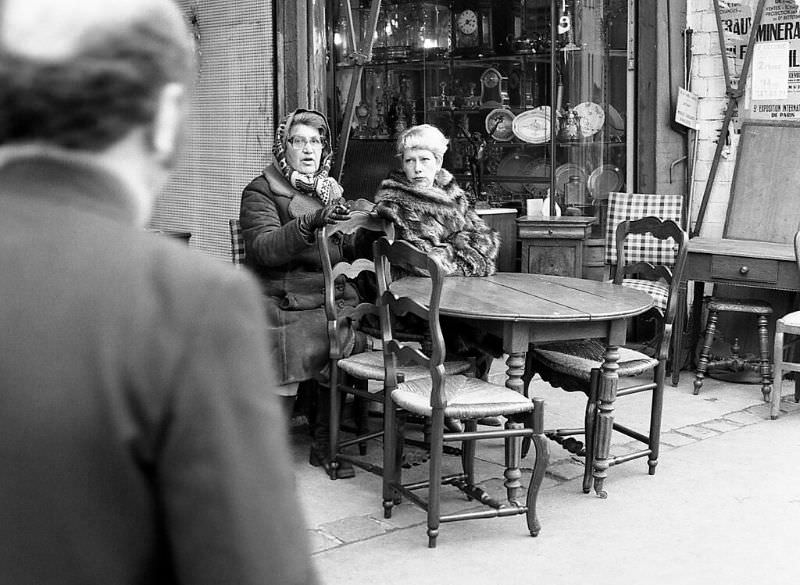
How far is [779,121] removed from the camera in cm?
622

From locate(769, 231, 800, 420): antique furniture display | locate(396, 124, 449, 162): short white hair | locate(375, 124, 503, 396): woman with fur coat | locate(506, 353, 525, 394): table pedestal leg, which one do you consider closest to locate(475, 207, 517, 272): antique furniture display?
locate(375, 124, 503, 396): woman with fur coat

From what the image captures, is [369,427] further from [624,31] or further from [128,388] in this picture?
[128,388]

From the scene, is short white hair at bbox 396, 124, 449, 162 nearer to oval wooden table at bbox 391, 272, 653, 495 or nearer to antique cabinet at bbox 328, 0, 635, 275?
oval wooden table at bbox 391, 272, 653, 495

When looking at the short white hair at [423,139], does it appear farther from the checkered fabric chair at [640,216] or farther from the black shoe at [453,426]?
the checkered fabric chair at [640,216]

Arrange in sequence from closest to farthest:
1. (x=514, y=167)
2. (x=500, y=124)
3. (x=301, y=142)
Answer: (x=301, y=142)
(x=514, y=167)
(x=500, y=124)

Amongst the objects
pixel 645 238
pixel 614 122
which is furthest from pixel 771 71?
pixel 645 238

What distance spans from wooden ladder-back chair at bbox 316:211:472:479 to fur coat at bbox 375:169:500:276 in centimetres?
11

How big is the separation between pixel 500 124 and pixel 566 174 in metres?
0.77

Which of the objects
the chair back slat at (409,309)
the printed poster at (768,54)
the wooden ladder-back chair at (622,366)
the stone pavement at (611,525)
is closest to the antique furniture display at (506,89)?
the printed poster at (768,54)

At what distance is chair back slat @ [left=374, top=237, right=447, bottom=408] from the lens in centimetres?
354

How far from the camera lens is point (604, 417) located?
412cm

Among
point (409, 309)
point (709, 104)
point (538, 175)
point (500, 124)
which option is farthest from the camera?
point (500, 124)

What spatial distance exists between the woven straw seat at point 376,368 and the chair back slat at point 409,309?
95 millimetres

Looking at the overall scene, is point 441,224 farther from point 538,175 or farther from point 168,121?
point 168,121
